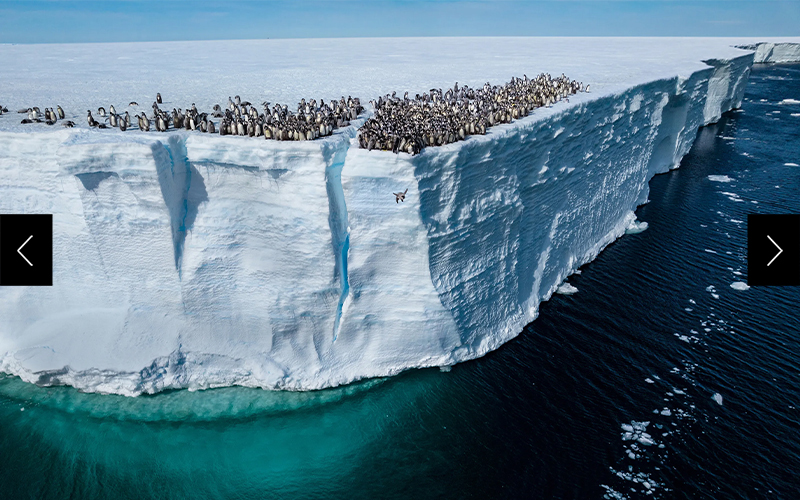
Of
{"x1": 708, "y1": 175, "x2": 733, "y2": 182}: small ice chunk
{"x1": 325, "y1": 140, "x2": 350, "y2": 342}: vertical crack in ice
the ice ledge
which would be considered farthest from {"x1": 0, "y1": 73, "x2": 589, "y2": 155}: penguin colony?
the ice ledge

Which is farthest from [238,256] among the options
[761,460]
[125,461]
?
[761,460]

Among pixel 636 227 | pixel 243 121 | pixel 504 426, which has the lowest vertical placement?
pixel 504 426

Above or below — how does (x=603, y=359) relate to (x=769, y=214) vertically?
below

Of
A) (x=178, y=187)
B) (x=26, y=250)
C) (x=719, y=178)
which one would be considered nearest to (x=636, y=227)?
(x=719, y=178)

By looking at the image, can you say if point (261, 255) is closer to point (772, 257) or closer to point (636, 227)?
point (772, 257)

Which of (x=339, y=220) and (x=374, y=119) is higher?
Result: (x=374, y=119)

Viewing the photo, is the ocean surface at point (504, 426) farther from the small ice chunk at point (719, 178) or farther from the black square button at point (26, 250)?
the small ice chunk at point (719, 178)

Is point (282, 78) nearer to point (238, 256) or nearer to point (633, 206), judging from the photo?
point (238, 256)

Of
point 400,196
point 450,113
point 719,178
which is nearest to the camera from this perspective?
point 400,196
